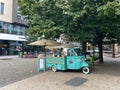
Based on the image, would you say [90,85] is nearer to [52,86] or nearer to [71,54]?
[52,86]

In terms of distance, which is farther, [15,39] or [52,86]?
[15,39]

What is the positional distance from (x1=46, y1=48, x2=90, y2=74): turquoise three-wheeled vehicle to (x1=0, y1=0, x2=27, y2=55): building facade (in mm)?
20586

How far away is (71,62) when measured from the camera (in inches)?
459

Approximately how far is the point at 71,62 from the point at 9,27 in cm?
2469

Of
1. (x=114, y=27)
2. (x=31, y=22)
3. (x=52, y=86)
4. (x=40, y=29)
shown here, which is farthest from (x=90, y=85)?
(x=31, y=22)

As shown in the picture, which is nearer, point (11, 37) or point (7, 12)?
point (7, 12)

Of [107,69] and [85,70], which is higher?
[85,70]

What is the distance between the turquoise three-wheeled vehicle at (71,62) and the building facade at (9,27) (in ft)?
67.5

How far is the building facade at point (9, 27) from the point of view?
3127 centimetres

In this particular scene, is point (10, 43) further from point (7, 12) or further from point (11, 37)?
point (7, 12)

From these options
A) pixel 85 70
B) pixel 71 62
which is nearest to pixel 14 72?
pixel 71 62

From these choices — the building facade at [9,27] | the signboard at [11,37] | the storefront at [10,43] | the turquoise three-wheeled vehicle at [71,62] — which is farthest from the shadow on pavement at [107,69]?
the storefront at [10,43]

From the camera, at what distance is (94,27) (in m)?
11.0

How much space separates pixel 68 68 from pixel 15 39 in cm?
2517
